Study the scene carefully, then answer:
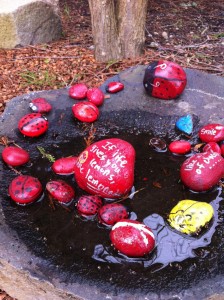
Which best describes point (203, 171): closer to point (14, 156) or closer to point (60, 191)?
point (60, 191)

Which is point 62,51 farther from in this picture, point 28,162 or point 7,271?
point 7,271

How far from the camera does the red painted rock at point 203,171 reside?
1.88m

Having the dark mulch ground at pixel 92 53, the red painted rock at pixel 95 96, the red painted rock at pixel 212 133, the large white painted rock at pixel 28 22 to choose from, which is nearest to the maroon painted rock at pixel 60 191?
the red painted rock at pixel 95 96

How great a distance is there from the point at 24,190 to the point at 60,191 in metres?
0.17

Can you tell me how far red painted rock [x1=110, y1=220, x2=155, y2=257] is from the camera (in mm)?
1610

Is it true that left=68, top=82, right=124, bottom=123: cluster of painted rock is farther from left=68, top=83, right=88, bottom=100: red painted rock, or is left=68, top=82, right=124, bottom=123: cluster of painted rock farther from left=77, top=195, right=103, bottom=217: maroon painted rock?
left=77, top=195, right=103, bottom=217: maroon painted rock

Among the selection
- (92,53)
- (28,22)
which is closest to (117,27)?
(92,53)

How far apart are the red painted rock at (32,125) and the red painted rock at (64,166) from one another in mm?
291

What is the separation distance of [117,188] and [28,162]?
58 centimetres

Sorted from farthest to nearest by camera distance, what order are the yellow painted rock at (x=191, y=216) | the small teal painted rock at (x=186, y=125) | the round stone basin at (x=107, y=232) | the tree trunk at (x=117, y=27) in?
the tree trunk at (x=117, y=27), the small teal painted rock at (x=186, y=125), the yellow painted rock at (x=191, y=216), the round stone basin at (x=107, y=232)

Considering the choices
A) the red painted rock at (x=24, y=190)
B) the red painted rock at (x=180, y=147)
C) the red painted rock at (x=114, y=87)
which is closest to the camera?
the red painted rock at (x=24, y=190)

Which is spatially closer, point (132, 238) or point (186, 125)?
point (132, 238)

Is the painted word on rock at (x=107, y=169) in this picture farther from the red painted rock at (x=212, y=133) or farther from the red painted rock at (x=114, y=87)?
the red painted rock at (x=114, y=87)

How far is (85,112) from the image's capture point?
2334 millimetres
